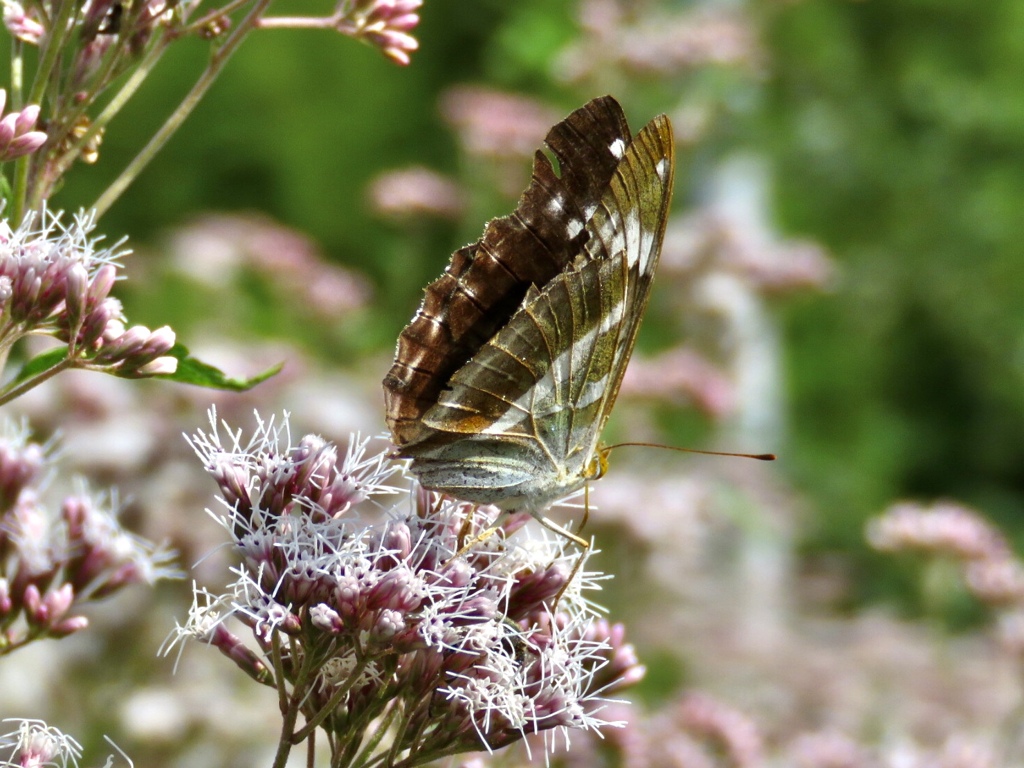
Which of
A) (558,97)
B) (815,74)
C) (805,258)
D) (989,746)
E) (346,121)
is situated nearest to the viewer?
(989,746)

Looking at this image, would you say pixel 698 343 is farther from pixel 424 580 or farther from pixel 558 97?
pixel 424 580

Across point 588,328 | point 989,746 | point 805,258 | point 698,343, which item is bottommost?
point 989,746

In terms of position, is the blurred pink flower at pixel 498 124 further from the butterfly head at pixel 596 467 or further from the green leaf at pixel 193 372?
the green leaf at pixel 193 372

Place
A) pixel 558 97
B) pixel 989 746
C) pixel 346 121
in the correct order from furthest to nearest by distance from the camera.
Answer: pixel 346 121, pixel 558 97, pixel 989 746

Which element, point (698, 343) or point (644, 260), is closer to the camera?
point (644, 260)

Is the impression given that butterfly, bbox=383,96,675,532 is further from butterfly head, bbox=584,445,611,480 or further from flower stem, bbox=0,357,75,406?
flower stem, bbox=0,357,75,406

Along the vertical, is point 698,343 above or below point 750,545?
above

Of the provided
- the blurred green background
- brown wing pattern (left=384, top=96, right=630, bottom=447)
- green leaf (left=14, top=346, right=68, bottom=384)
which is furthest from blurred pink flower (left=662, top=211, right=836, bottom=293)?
green leaf (left=14, top=346, right=68, bottom=384)

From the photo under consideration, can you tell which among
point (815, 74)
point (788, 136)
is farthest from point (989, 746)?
point (815, 74)
